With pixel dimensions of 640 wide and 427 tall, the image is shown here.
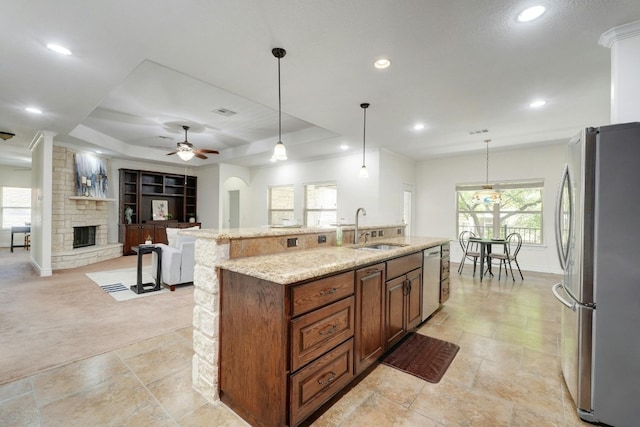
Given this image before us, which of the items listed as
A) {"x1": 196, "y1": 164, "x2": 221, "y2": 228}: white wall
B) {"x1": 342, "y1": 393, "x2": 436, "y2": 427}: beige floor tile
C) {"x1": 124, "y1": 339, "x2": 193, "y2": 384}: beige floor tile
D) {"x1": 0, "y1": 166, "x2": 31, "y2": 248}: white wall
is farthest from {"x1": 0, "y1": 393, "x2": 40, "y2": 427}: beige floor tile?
{"x1": 0, "y1": 166, "x2": 31, "y2": 248}: white wall

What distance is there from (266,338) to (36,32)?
2.95 meters

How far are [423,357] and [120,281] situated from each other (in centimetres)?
494

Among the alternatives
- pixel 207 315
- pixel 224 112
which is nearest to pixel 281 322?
pixel 207 315

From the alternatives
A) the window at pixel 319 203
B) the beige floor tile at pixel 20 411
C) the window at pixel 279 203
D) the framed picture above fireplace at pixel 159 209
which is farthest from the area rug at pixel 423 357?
the framed picture above fireplace at pixel 159 209

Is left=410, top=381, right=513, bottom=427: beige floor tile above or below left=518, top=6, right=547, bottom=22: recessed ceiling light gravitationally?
below

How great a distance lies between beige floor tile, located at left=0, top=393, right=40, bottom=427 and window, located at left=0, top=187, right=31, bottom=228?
1031 cm

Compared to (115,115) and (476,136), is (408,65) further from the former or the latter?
(115,115)

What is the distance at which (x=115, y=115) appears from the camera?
5.01 meters

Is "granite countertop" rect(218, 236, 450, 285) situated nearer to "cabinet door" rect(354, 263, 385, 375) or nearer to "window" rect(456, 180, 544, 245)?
"cabinet door" rect(354, 263, 385, 375)

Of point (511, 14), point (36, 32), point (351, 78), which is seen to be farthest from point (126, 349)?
point (511, 14)

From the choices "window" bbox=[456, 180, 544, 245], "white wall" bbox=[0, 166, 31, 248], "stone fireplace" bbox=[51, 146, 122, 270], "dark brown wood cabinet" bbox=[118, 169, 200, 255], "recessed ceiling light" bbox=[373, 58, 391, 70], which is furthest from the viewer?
"white wall" bbox=[0, 166, 31, 248]

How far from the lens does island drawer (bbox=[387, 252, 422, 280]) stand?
2.43 metres

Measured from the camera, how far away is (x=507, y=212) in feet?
21.1

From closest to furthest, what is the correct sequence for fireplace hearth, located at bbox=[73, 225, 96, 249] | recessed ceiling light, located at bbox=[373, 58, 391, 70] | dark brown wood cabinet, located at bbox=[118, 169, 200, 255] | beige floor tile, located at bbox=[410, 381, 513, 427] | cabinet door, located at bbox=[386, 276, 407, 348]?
beige floor tile, located at bbox=[410, 381, 513, 427] → cabinet door, located at bbox=[386, 276, 407, 348] → recessed ceiling light, located at bbox=[373, 58, 391, 70] → fireplace hearth, located at bbox=[73, 225, 96, 249] → dark brown wood cabinet, located at bbox=[118, 169, 200, 255]
